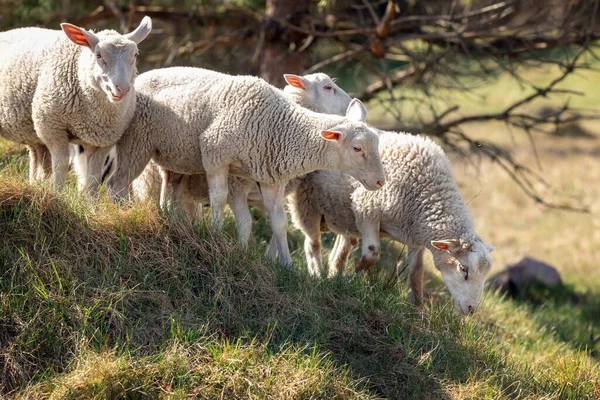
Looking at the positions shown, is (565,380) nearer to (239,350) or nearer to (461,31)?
(239,350)

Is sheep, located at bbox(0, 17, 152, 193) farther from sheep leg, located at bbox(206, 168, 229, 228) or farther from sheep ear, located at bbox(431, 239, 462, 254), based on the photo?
sheep ear, located at bbox(431, 239, 462, 254)

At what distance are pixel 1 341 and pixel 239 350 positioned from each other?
1302mm

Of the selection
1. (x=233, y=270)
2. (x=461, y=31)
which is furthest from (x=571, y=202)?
(x=233, y=270)

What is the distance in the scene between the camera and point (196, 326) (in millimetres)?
5055

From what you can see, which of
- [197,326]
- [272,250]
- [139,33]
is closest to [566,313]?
[272,250]

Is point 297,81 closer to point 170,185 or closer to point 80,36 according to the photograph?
point 170,185

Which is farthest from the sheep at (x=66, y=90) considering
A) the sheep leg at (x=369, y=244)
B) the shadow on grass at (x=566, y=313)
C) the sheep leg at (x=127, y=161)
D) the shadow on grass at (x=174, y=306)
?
the shadow on grass at (x=566, y=313)

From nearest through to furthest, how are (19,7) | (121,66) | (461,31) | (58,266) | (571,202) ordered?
(58,266) < (121,66) < (461,31) < (19,7) < (571,202)

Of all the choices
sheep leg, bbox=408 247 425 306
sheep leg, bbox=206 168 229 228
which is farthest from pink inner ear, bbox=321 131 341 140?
sheep leg, bbox=408 247 425 306

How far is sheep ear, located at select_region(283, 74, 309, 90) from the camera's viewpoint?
685 centimetres

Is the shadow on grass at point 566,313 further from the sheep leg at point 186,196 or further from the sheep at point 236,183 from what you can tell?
the sheep leg at point 186,196

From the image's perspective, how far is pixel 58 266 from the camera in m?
5.07

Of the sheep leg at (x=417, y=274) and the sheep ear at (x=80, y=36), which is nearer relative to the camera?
the sheep ear at (x=80, y=36)

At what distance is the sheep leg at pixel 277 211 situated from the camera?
602cm
